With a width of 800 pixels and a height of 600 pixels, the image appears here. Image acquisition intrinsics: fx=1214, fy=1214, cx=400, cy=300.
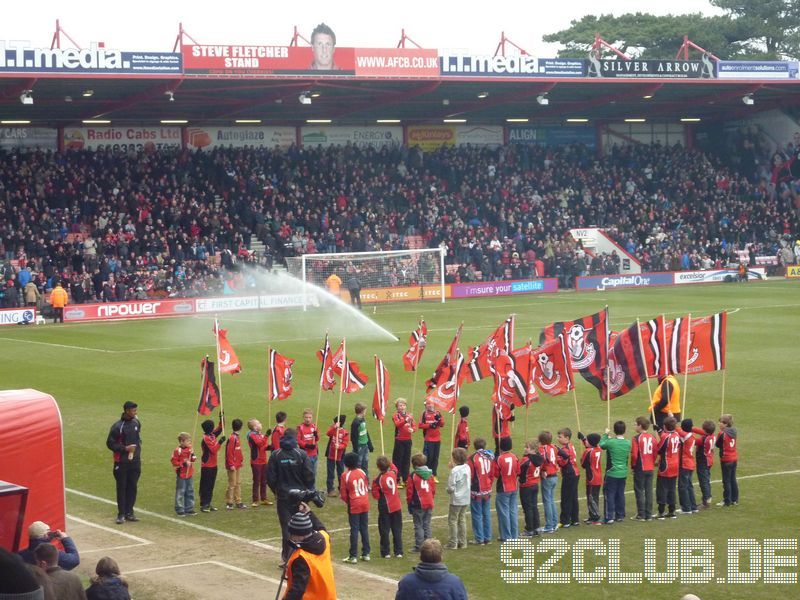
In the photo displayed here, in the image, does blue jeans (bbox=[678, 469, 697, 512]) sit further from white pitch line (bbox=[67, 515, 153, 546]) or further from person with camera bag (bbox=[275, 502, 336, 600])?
person with camera bag (bbox=[275, 502, 336, 600])

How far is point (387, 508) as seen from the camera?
592 inches

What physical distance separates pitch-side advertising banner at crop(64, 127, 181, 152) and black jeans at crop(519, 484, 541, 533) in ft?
156

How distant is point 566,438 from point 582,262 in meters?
45.0

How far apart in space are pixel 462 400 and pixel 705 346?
24.8ft

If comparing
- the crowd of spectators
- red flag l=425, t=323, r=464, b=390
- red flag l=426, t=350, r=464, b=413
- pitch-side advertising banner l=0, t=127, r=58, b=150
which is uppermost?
pitch-side advertising banner l=0, t=127, r=58, b=150

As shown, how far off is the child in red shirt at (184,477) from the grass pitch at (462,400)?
1.16 feet

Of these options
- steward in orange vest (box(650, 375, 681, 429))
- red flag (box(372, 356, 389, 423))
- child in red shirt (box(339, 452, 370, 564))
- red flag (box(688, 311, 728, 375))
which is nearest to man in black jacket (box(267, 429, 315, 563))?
child in red shirt (box(339, 452, 370, 564))

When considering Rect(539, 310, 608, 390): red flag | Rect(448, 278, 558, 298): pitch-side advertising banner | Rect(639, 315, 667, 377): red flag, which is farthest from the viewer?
Rect(448, 278, 558, 298): pitch-side advertising banner

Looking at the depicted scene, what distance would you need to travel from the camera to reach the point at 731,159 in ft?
246

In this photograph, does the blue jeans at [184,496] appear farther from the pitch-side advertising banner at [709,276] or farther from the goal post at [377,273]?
the pitch-side advertising banner at [709,276]

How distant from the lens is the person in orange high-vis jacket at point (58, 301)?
152 ft

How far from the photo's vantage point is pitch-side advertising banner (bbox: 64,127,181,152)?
196 ft

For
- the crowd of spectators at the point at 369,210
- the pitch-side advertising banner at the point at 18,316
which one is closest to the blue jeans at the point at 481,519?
the pitch-side advertising banner at the point at 18,316

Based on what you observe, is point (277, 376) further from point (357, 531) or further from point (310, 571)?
point (310, 571)
